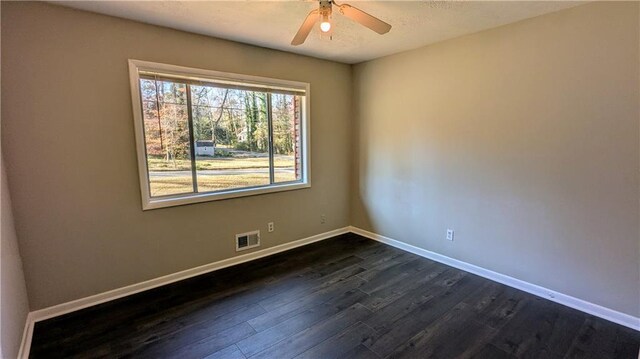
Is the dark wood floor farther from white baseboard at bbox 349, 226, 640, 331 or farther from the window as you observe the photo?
the window

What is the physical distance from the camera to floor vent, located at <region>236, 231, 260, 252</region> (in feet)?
11.1

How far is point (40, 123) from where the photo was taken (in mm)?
2254

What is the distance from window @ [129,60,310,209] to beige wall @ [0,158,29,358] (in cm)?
86

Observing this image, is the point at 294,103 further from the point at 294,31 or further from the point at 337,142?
the point at 294,31

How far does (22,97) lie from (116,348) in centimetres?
194

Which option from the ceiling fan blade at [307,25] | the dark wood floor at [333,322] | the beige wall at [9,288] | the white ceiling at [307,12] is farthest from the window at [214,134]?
the ceiling fan blade at [307,25]

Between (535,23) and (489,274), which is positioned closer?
(535,23)

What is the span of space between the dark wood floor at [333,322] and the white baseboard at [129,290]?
2.5 inches

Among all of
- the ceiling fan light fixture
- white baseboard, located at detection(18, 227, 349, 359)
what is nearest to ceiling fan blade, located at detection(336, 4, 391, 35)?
the ceiling fan light fixture

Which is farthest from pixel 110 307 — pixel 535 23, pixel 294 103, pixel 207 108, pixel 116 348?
pixel 535 23

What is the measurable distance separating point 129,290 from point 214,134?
5.54 ft

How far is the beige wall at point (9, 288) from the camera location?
5.62 feet

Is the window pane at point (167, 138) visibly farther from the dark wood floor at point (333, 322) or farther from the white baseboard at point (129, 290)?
the dark wood floor at point (333, 322)

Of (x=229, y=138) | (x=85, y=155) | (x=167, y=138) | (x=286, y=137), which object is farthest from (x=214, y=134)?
(x=85, y=155)
